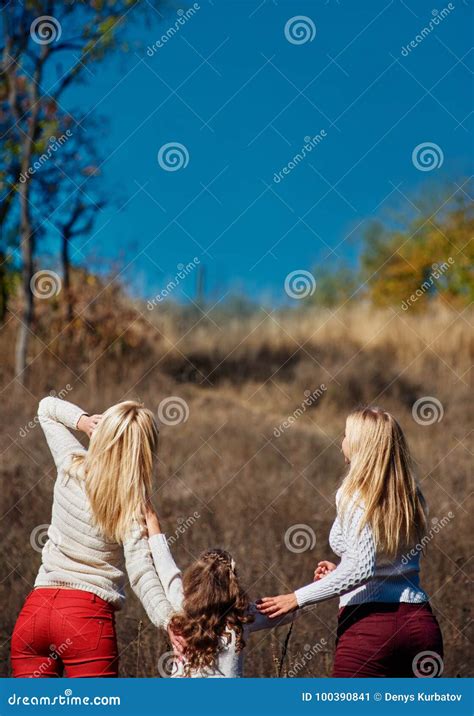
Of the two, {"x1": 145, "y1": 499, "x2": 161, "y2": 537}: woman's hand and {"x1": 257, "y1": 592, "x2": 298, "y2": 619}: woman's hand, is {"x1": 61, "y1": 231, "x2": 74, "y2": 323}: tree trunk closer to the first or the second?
{"x1": 145, "y1": 499, "x2": 161, "y2": 537}: woman's hand

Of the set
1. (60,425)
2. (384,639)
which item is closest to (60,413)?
(60,425)

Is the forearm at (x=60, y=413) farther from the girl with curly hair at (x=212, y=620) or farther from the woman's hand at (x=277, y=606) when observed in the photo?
the woman's hand at (x=277, y=606)

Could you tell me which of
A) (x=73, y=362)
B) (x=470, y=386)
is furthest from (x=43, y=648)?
(x=470, y=386)

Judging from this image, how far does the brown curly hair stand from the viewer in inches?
118

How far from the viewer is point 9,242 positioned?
12.0m

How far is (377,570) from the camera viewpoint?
3.14 metres

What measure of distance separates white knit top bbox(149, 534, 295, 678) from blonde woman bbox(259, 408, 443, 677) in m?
0.05

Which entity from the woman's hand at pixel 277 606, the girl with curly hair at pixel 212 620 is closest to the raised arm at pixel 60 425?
the girl with curly hair at pixel 212 620

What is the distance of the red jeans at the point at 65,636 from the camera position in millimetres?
3131

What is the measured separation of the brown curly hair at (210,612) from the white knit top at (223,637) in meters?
0.02

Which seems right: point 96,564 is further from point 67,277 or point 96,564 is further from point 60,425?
point 67,277

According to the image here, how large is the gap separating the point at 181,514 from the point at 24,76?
265 inches

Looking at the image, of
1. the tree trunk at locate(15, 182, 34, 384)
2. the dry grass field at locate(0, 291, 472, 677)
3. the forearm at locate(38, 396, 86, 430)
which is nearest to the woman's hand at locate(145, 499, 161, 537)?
the forearm at locate(38, 396, 86, 430)

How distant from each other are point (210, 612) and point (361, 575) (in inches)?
20.4
